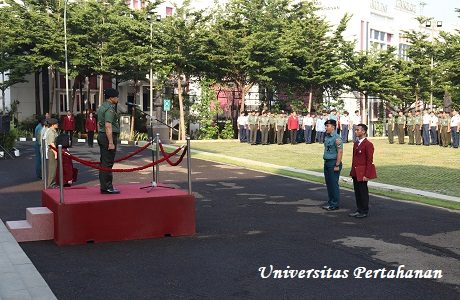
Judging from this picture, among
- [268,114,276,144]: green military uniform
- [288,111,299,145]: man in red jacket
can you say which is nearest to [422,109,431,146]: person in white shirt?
[288,111,299,145]: man in red jacket

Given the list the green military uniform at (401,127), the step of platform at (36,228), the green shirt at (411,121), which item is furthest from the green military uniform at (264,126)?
the step of platform at (36,228)

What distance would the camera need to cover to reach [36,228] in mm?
9125

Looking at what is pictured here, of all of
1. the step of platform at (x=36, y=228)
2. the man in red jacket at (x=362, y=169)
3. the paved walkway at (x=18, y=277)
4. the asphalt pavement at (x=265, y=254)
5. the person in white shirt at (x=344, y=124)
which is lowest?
the asphalt pavement at (x=265, y=254)

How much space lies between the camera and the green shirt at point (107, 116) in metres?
9.59

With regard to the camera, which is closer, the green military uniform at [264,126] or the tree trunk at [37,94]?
the green military uniform at [264,126]

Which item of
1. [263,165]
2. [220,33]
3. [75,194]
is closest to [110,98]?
[75,194]

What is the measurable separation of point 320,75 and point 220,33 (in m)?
7.85

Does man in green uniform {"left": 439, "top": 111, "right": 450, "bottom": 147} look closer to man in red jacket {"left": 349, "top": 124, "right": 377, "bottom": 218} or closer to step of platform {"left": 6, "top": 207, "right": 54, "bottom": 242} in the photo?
man in red jacket {"left": 349, "top": 124, "right": 377, "bottom": 218}

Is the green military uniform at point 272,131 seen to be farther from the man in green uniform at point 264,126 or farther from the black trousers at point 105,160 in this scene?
the black trousers at point 105,160

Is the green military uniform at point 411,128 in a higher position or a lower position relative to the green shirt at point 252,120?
lower

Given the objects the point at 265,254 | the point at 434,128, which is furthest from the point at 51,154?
the point at 434,128

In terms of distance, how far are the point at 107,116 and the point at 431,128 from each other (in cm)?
2606

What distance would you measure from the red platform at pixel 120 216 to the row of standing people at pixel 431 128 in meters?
23.0

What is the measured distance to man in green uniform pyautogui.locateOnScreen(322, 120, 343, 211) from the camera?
1191cm
